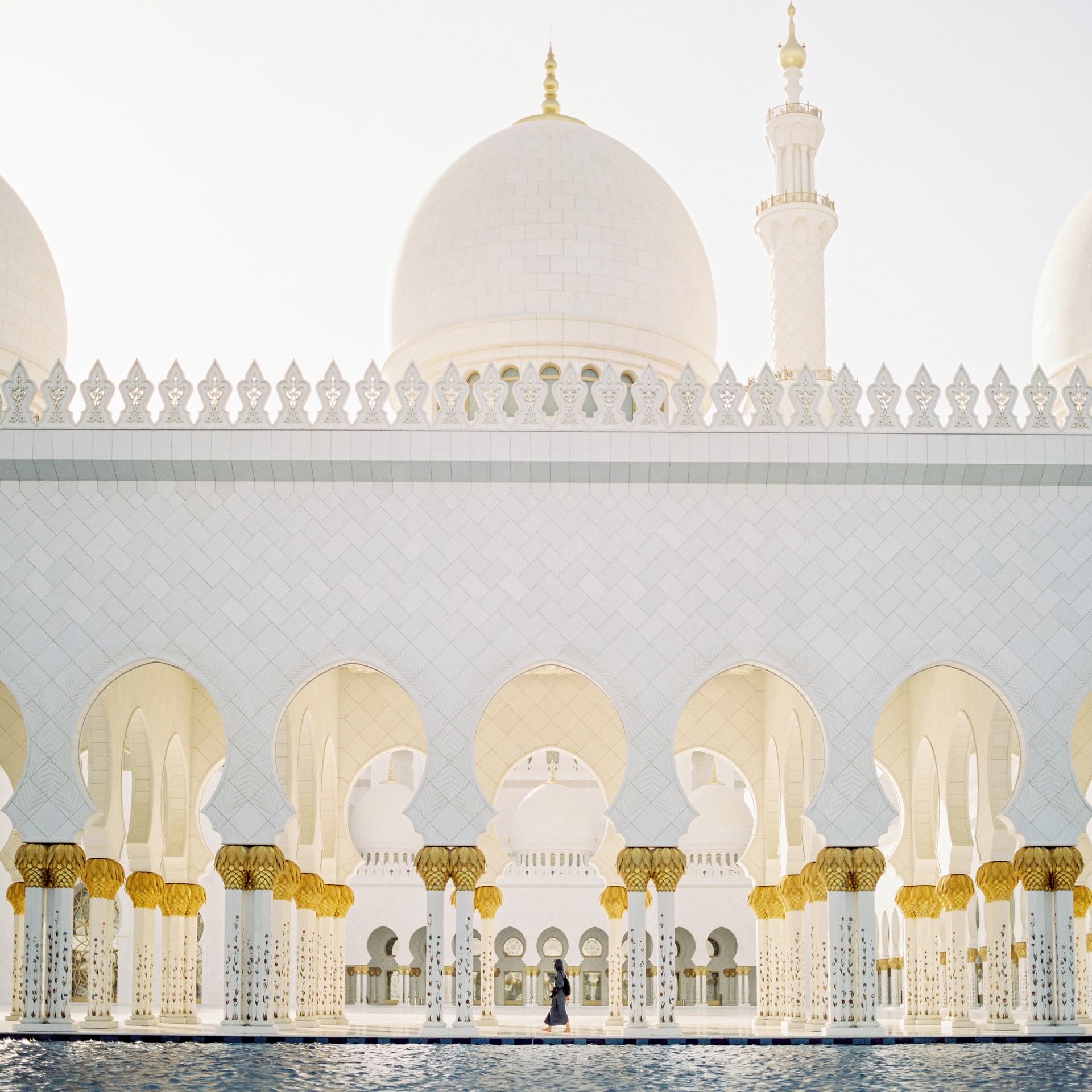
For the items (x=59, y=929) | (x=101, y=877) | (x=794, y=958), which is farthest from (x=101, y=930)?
(x=794, y=958)

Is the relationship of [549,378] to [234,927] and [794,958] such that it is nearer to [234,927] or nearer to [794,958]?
[794,958]

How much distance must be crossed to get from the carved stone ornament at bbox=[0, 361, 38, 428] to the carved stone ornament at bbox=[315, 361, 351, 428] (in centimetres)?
206

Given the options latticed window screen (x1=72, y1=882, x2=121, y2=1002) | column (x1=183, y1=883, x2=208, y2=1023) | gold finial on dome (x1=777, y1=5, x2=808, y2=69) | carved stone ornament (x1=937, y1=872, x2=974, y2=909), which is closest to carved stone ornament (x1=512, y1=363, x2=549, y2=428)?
column (x1=183, y1=883, x2=208, y2=1023)

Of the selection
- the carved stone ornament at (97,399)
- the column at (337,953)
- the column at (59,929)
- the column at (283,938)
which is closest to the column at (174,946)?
the column at (283,938)

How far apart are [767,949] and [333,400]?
635cm

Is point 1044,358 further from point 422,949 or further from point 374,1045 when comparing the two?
point 422,949

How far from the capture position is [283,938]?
1184cm

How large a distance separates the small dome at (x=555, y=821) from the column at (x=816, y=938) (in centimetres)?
509

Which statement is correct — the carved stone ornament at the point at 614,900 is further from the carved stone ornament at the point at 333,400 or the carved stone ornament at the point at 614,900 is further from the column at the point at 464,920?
the carved stone ornament at the point at 333,400

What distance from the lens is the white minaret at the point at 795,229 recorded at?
16188 millimetres

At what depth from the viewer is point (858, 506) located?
11117mm

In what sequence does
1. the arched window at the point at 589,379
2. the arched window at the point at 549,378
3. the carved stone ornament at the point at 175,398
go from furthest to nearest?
the arched window at the point at 589,379, the arched window at the point at 549,378, the carved stone ornament at the point at 175,398

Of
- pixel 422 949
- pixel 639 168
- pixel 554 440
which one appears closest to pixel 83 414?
pixel 554 440

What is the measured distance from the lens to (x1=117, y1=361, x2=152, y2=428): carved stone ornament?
11.1m
